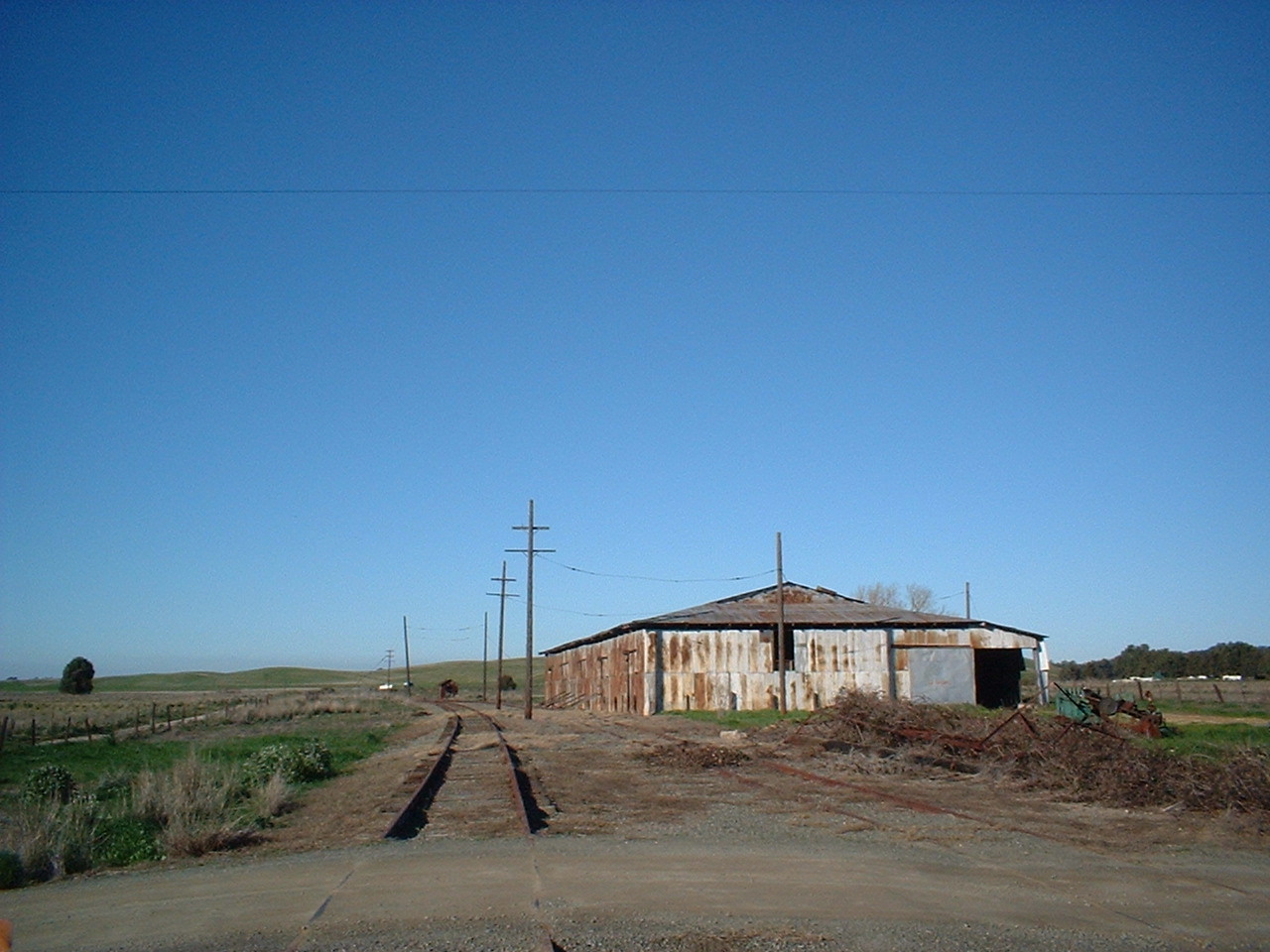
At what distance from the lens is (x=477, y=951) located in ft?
22.1

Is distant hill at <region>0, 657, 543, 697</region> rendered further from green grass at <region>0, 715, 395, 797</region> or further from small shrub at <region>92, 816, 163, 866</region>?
small shrub at <region>92, 816, 163, 866</region>

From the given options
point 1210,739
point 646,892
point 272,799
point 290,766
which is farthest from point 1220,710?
point 646,892

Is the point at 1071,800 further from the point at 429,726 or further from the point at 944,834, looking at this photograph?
the point at 429,726

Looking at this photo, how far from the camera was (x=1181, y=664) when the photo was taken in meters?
107

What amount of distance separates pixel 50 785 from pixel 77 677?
115 m

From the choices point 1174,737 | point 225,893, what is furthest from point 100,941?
point 1174,737

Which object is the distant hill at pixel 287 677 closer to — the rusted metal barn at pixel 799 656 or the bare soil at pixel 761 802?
the rusted metal barn at pixel 799 656

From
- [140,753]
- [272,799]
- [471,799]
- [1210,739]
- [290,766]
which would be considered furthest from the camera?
[140,753]

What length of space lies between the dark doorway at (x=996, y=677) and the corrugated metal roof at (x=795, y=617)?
15.5ft

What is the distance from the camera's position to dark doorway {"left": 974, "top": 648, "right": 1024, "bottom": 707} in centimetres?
4638

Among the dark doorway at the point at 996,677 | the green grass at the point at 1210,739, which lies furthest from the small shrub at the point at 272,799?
the dark doorway at the point at 996,677

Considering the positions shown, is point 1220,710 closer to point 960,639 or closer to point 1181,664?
point 960,639

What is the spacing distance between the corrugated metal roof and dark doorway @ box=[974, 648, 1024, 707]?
473 cm

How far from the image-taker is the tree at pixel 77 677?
117m
